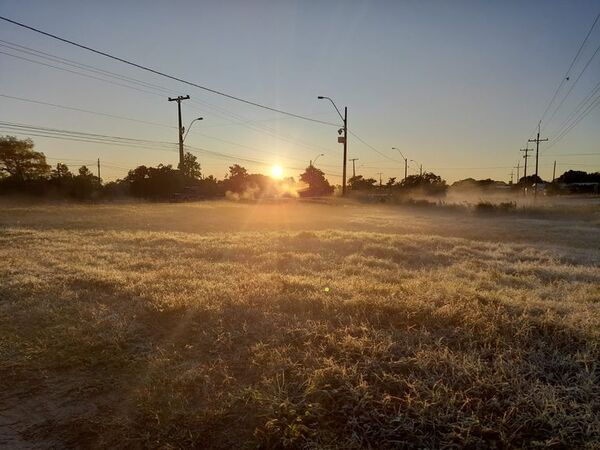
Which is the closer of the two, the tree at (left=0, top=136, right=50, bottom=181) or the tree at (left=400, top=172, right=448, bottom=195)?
the tree at (left=0, top=136, right=50, bottom=181)

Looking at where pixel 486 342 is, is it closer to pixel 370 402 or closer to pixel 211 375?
pixel 370 402

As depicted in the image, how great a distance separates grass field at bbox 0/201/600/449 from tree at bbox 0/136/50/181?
68.0 meters

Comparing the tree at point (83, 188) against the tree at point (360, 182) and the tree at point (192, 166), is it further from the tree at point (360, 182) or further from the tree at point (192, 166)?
the tree at point (360, 182)

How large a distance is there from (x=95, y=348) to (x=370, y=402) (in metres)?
3.05

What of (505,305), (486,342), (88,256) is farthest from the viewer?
(88,256)

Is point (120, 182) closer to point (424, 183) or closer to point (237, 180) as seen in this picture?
point (237, 180)

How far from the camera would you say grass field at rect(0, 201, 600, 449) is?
9.95ft

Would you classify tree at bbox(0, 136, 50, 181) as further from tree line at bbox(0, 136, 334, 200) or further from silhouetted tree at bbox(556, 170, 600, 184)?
silhouetted tree at bbox(556, 170, 600, 184)

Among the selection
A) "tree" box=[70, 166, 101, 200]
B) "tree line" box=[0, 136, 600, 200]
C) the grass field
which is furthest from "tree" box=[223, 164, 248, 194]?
the grass field

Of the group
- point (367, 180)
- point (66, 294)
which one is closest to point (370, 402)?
point (66, 294)

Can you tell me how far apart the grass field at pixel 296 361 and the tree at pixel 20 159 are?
67964 millimetres

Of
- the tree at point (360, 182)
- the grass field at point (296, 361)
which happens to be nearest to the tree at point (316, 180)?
the tree at point (360, 182)

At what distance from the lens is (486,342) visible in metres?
4.33

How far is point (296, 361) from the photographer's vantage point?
157 inches
